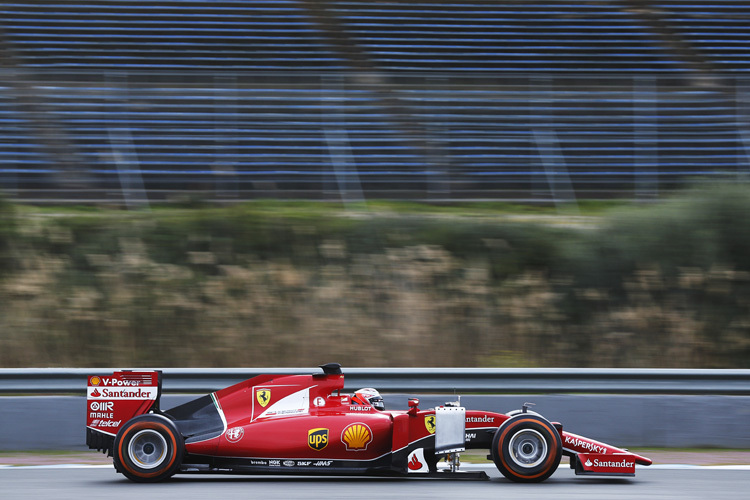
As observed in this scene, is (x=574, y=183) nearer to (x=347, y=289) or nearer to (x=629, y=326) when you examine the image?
(x=629, y=326)

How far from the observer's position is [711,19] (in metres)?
15.8

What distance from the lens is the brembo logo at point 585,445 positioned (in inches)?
220

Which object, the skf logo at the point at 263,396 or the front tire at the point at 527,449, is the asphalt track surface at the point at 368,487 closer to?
the front tire at the point at 527,449

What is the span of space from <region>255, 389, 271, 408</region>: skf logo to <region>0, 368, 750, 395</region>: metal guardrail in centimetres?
148

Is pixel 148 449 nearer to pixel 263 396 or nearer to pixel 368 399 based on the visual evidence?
pixel 263 396

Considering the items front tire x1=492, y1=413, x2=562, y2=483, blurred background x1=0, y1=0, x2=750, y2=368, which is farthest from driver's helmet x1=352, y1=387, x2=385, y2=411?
blurred background x1=0, y1=0, x2=750, y2=368

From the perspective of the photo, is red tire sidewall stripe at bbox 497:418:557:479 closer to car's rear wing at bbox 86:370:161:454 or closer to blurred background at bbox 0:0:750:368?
car's rear wing at bbox 86:370:161:454

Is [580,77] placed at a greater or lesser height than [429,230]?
greater

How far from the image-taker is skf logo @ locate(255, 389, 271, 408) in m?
5.68

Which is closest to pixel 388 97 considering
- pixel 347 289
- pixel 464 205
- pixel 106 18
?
pixel 464 205

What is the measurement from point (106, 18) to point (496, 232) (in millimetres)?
9055

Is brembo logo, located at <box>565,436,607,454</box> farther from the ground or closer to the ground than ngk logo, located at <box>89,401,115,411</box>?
closer to the ground

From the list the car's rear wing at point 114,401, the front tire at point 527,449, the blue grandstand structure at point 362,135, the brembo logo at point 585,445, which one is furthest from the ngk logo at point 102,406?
the blue grandstand structure at point 362,135

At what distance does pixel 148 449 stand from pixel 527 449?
238 cm
